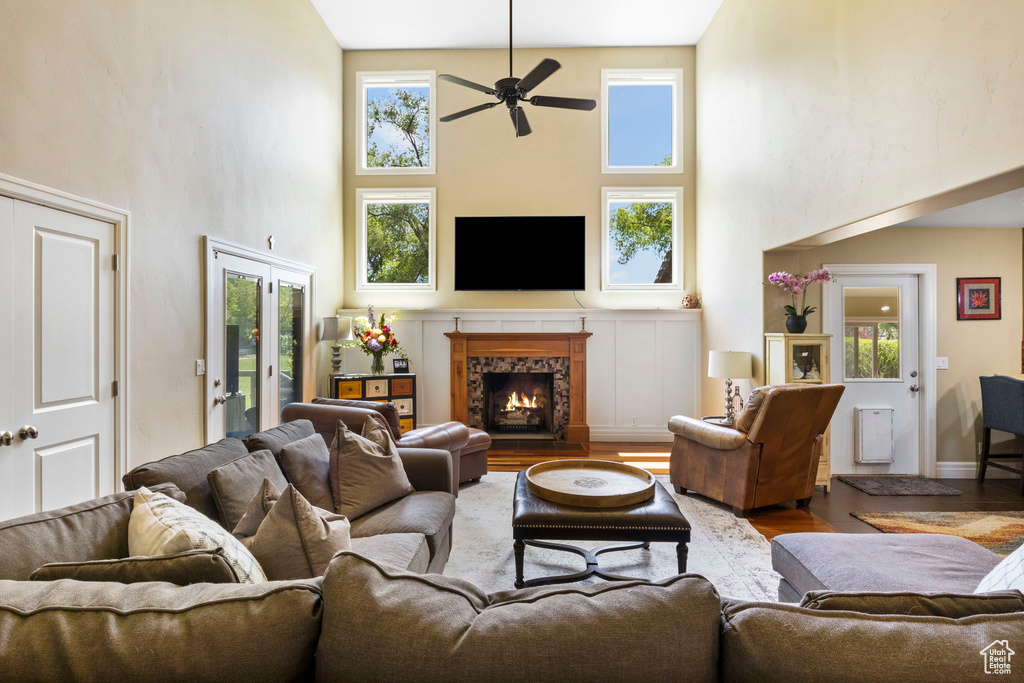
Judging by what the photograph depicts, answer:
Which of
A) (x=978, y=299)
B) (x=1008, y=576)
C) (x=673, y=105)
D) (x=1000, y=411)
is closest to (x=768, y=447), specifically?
(x=1008, y=576)

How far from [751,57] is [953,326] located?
3.12 metres

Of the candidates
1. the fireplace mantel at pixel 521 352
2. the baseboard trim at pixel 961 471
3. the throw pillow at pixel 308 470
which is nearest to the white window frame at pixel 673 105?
the fireplace mantel at pixel 521 352

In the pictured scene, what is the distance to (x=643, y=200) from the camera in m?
6.47

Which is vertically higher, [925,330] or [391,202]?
[391,202]

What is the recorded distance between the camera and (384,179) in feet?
21.2

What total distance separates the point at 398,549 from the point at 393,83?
622cm

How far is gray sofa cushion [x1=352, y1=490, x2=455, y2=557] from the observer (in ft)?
7.30

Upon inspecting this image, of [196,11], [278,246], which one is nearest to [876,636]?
[196,11]

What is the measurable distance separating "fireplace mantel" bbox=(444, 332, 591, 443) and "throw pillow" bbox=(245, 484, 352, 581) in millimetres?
4731

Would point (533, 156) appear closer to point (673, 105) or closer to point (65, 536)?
point (673, 105)

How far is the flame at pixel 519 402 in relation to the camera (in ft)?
21.4

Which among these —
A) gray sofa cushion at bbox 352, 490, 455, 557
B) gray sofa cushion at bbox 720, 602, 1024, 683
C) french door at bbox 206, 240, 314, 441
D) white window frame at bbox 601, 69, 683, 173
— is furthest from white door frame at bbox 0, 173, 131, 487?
white window frame at bbox 601, 69, 683, 173

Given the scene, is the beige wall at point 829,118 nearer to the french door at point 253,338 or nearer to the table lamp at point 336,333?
the table lamp at point 336,333

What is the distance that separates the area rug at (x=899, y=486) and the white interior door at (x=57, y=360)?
5.39m
